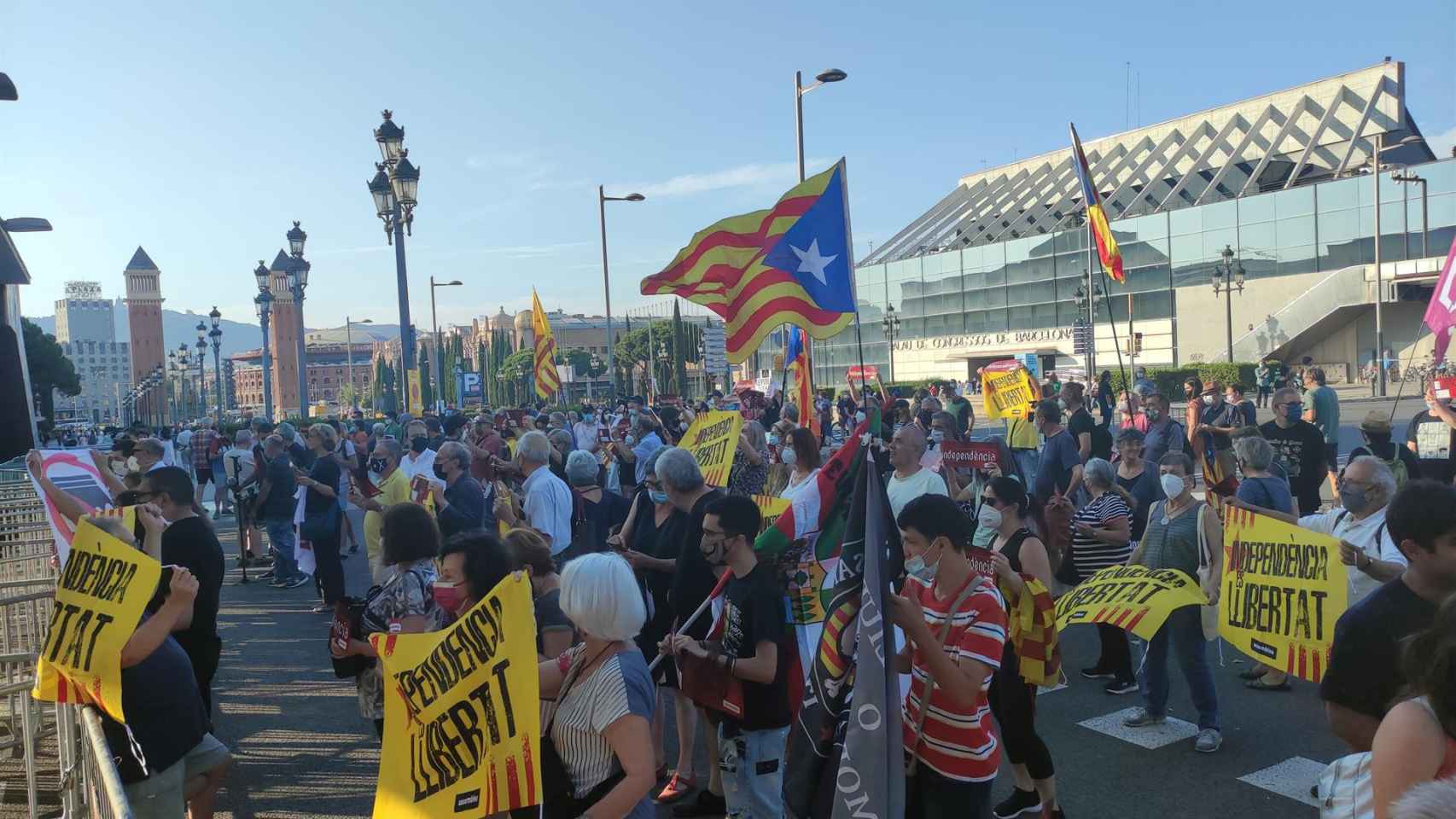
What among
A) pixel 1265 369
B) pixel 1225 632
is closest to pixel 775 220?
pixel 1225 632

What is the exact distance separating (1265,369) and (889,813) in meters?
40.8

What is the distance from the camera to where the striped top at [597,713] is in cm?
320

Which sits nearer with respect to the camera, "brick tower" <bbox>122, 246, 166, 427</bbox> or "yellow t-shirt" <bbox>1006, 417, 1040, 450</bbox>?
"yellow t-shirt" <bbox>1006, 417, 1040, 450</bbox>

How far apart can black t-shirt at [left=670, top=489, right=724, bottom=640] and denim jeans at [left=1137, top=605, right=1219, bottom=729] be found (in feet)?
8.98

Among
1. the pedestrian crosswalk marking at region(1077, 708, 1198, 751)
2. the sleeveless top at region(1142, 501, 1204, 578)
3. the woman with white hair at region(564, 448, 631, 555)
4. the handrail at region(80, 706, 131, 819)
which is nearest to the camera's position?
the handrail at region(80, 706, 131, 819)

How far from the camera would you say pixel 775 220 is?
8.47m

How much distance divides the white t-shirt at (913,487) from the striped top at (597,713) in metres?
4.36

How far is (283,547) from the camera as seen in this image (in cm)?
1305

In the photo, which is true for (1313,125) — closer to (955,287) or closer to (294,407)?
(955,287)

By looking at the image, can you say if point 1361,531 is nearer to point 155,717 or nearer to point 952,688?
point 952,688

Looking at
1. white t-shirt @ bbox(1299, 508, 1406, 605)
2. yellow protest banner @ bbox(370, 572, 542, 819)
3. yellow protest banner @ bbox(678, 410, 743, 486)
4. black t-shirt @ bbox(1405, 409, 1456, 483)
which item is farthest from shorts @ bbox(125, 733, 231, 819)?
black t-shirt @ bbox(1405, 409, 1456, 483)

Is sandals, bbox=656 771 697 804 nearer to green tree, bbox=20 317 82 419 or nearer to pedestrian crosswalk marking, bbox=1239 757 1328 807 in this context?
pedestrian crosswalk marking, bbox=1239 757 1328 807

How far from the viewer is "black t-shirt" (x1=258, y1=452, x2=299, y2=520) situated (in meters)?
12.4

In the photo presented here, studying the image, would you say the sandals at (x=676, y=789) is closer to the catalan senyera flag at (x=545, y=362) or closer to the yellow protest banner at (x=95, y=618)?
the yellow protest banner at (x=95, y=618)
